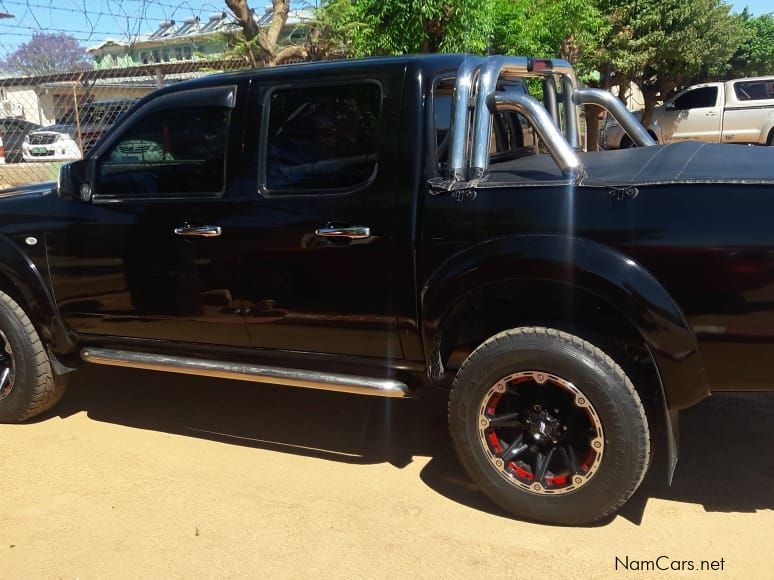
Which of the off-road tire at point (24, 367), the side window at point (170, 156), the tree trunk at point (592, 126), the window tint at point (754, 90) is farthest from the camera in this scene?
the window tint at point (754, 90)

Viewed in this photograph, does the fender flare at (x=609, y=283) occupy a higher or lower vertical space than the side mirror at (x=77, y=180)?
lower

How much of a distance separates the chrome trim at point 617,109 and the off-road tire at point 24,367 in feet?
11.0

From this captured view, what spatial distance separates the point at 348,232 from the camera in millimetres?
3162

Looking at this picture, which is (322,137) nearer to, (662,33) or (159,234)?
(159,234)

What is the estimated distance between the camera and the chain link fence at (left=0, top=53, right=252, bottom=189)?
453 inches

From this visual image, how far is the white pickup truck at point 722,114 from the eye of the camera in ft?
55.1

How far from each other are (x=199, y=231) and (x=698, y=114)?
1694 cm

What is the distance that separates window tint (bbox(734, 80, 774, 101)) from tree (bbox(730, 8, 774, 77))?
→ 1020 cm

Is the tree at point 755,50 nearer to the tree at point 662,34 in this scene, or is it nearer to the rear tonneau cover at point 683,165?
the tree at point 662,34

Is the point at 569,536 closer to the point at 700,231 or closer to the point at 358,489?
the point at 358,489

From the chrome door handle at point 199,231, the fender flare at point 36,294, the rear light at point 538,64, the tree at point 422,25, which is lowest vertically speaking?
the fender flare at point 36,294

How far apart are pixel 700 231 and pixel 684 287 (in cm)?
21

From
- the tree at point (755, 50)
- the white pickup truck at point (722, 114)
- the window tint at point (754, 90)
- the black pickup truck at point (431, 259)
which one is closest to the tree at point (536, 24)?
the black pickup truck at point (431, 259)

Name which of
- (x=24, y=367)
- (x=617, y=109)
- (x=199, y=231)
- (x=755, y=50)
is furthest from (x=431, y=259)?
(x=755, y=50)
